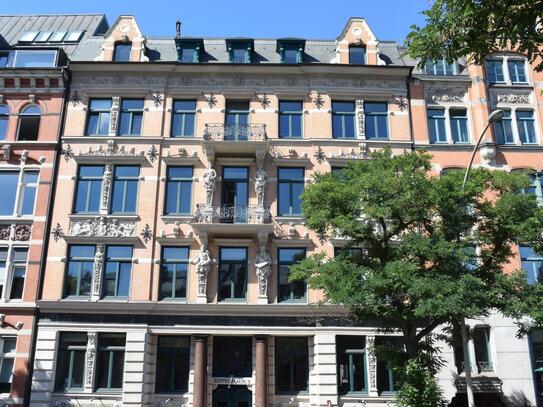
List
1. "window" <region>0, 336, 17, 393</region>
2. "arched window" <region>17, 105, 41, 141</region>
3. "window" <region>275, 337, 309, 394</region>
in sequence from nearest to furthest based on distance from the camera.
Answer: "window" <region>0, 336, 17, 393</region>, "window" <region>275, 337, 309, 394</region>, "arched window" <region>17, 105, 41, 141</region>

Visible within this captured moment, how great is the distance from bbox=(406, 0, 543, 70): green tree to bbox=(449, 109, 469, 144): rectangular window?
1575 cm

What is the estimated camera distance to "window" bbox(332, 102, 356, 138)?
25328 millimetres

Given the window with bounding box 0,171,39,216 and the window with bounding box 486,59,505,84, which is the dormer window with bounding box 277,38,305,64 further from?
the window with bounding box 0,171,39,216

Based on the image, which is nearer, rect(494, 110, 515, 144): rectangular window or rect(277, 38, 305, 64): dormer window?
rect(494, 110, 515, 144): rectangular window

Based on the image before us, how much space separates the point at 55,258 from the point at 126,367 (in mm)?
5808

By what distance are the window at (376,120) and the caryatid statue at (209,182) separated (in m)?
7.70

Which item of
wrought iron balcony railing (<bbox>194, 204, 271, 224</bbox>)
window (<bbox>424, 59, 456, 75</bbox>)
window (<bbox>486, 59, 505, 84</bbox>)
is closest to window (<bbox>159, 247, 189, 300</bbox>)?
wrought iron balcony railing (<bbox>194, 204, 271, 224</bbox>)

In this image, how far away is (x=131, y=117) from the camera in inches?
998

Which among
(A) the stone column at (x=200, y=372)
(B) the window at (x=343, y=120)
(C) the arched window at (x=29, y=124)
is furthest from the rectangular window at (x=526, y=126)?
(C) the arched window at (x=29, y=124)

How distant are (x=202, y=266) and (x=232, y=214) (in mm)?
2646

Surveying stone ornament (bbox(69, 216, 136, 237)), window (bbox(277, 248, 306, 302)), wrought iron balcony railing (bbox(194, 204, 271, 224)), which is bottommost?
window (bbox(277, 248, 306, 302))

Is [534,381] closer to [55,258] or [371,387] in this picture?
[371,387]

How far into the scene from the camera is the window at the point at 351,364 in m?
21.8

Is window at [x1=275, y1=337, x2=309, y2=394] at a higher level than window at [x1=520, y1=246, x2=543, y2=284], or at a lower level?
lower
